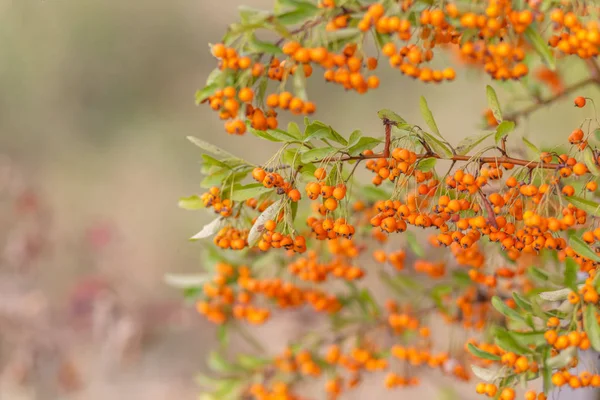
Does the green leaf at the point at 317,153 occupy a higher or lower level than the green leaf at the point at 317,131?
lower

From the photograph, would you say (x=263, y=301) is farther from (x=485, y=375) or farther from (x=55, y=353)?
(x=55, y=353)

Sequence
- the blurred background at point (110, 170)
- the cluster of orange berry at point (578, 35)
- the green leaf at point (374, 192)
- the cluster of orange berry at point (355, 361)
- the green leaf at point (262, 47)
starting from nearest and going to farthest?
the cluster of orange berry at point (578, 35)
the green leaf at point (262, 47)
the green leaf at point (374, 192)
the cluster of orange berry at point (355, 361)
the blurred background at point (110, 170)

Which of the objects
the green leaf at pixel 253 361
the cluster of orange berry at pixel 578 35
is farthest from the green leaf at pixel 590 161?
the green leaf at pixel 253 361

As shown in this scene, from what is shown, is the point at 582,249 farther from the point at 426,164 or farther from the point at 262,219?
the point at 262,219

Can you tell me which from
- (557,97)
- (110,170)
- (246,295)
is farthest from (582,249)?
(110,170)

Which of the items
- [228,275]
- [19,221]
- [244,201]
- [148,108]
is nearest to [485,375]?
[244,201]

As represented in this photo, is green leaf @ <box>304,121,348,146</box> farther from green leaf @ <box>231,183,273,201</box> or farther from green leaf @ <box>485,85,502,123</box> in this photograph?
green leaf @ <box>485,85,502,123</box>

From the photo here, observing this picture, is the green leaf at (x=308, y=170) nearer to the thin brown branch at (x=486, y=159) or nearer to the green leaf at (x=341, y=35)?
the thin brown branch at (x=486, y=159)
